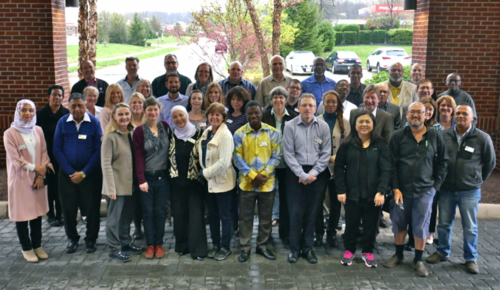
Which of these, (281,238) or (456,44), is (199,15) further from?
(281,238)

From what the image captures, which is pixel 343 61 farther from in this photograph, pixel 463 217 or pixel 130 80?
pixel 463 217

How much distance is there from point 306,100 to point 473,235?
260 centimetres

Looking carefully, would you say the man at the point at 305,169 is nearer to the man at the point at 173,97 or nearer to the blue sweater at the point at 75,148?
the man at the point at 173,97

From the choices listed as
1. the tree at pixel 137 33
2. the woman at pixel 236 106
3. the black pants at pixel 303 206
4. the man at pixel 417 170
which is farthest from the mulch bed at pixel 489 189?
the tree at pixel 137 33

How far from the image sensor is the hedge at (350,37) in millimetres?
57953

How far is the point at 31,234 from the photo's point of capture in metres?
6.21

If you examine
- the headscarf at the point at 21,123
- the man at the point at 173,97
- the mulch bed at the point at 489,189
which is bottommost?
the mulch bed at the point at 489,189

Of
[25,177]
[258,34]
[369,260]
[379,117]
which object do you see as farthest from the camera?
[258,34]

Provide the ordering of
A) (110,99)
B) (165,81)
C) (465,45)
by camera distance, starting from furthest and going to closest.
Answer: (465,45) → (165,81) → (110,99)

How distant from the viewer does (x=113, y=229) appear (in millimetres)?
6219

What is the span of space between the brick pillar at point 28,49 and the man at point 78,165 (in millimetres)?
3232

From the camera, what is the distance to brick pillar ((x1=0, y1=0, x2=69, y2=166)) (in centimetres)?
897

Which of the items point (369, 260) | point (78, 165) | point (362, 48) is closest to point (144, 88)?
point (78, 165)

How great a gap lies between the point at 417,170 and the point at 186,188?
2.82 metres
